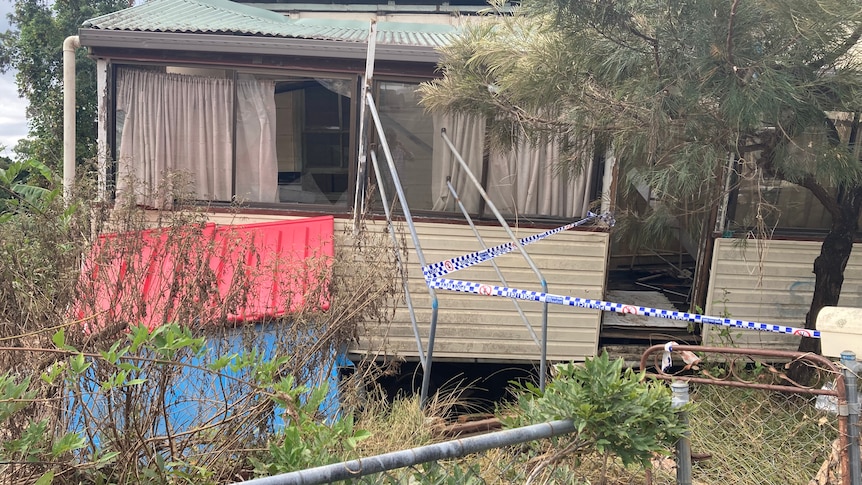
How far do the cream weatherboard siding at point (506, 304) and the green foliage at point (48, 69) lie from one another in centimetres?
949

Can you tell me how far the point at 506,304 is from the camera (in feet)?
19.2

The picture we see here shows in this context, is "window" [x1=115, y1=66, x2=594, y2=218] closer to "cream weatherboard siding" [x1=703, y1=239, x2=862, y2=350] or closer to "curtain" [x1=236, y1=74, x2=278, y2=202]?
"curtain" [x1=236, y1=74, x2=278, y2=202]

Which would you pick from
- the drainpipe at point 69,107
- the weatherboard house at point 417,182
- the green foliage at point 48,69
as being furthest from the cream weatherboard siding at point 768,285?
the green foliage at point 48,69

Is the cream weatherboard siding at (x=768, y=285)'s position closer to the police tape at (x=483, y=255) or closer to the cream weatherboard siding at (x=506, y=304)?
the cream weatherboard siding at (x=506, y=304)

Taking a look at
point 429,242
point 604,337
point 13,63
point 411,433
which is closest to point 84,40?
point 429,242

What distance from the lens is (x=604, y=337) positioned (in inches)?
238

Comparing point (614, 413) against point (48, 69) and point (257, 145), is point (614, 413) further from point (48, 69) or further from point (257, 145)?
point (48, 69)

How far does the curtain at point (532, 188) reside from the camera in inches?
232

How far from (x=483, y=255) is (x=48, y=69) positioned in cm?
Answer: 1261

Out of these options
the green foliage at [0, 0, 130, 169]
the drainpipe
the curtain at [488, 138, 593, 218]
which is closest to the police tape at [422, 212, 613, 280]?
the curtain at [488, 138, 593, 218]

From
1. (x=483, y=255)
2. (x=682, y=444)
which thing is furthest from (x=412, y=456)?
(x=483, y=255)

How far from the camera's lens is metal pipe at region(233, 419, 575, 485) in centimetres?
154

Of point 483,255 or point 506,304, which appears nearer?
point 483,255

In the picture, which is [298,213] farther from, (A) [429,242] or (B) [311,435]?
(B) [311,435]
